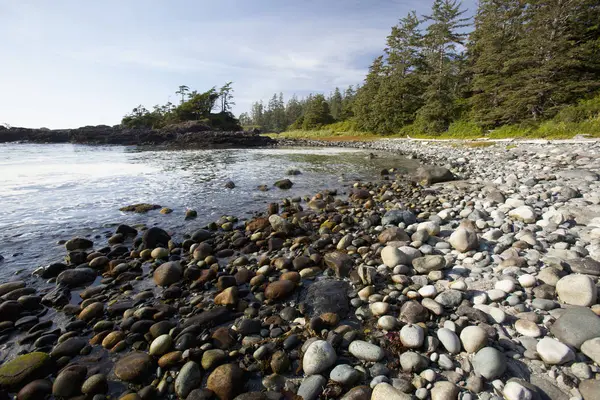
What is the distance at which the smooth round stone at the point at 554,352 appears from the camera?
6.93 feet

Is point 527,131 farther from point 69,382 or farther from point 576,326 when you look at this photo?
point 69,382

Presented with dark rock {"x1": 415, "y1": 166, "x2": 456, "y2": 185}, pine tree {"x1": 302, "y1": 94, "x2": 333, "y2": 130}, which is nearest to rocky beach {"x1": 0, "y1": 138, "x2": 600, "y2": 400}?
dark rock {"x1": 415, "y1": 166, "x2": 456, "y2": 185}

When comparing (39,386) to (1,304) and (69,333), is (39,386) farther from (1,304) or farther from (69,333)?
(1,304)

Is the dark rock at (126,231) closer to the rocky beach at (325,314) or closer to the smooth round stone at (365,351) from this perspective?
the rocky beach at (325,314)

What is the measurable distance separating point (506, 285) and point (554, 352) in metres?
1.01

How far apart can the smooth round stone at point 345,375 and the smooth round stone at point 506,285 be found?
80.4 inches

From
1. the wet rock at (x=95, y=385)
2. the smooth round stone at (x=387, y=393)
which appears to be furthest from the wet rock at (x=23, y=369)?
the smooth round stone at (x=387, y=393)

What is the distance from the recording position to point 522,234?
4.14m

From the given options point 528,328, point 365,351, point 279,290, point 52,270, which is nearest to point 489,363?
point 528,328

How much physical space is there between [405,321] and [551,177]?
298 inches

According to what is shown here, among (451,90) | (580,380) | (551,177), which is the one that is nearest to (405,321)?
(580,380)

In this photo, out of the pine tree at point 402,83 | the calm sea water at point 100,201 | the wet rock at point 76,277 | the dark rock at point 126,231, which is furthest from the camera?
the pine tree at point 402,83

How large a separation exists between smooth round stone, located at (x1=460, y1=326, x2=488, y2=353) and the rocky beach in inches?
0.4

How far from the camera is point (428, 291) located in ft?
10.5
